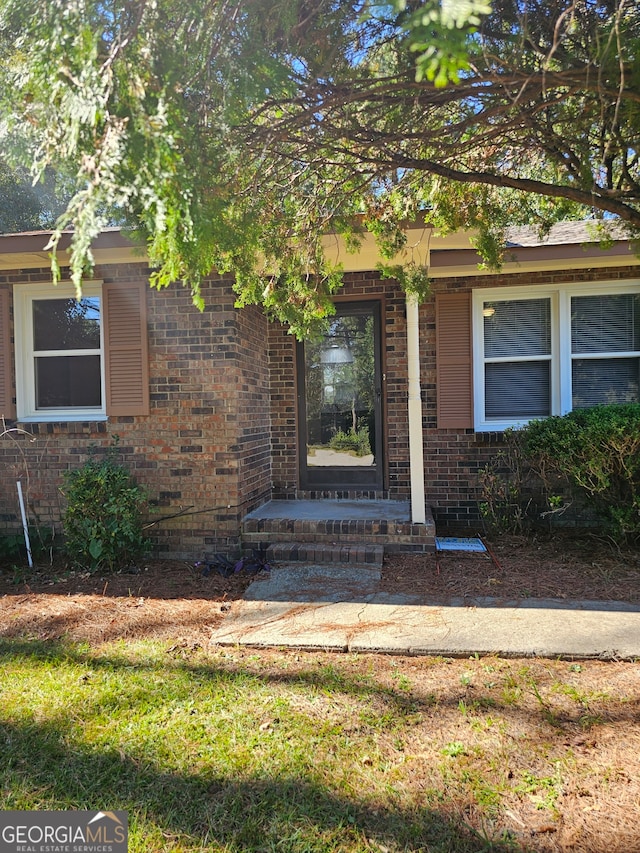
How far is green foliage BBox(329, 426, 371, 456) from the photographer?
21.0 feet

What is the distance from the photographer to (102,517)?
4871 millimetres

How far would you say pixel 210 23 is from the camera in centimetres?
217

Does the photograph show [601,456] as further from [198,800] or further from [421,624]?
[198,800]

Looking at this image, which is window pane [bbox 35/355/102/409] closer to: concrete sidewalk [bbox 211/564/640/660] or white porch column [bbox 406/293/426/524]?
concrete sidewalk [bbox 211/564/640/660]

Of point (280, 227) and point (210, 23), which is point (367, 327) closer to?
point (280, 227)

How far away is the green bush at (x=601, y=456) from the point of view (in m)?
4.74

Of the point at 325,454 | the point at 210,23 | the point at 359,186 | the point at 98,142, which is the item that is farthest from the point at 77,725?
the point at 325,454

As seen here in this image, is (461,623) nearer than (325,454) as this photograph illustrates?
Yes

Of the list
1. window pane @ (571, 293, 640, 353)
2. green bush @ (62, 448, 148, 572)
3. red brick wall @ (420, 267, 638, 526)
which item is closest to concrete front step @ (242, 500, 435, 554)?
red brick wall @ (420, 267, 638, 526)

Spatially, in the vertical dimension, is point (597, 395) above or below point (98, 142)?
below

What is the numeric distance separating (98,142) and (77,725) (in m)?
2.57

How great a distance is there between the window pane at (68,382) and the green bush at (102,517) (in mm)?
1147

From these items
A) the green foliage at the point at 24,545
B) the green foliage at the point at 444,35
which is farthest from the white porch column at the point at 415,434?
the green foliage at the point at 24,545

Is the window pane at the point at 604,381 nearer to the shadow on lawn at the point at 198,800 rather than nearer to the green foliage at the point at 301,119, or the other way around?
the green foliage at the point at 301,119
